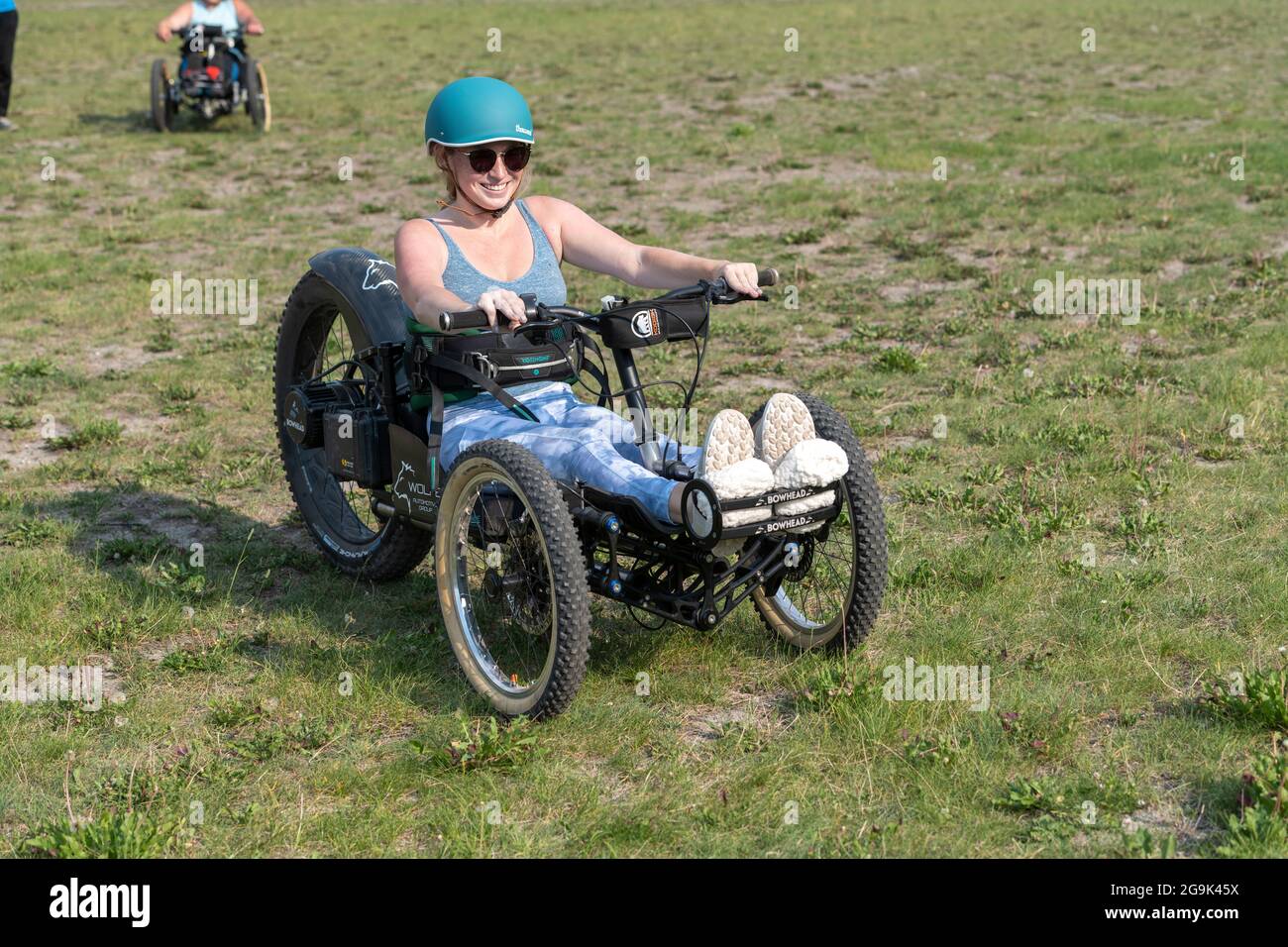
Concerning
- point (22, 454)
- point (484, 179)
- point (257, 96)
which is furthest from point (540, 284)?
point (257, 96)

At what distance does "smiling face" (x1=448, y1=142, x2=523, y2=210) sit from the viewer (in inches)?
207

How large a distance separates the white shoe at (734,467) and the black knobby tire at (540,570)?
50cm

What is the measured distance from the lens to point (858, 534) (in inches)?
191

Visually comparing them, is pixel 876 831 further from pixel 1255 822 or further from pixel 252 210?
pixel 252 210

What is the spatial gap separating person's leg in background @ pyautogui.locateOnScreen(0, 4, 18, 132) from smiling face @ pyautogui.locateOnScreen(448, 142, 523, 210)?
14.1 meters

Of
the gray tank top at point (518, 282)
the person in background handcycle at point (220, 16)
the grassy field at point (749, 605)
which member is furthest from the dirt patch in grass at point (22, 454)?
the person in background handcycle at point (220, 16)

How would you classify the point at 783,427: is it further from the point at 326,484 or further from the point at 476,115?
the point at 326,484

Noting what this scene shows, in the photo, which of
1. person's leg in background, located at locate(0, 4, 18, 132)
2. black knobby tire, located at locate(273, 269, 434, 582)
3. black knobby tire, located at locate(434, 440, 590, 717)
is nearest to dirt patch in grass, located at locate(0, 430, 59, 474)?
black knobby tire, located at locate(273, 269, 434, 582)

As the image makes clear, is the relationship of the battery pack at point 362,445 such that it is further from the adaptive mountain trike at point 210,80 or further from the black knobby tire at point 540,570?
the adaptive mountain trike at point 210,80

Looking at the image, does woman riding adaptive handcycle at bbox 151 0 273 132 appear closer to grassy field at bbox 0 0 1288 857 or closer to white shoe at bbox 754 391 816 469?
grassy field at bbox 0 0 1288 857

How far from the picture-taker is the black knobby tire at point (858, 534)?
15.9ft

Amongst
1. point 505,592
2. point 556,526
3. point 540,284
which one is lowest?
point 505,592

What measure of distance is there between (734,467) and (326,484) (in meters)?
3.05

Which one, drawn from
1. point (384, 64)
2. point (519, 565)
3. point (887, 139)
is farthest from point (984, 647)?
point (384, 64)
